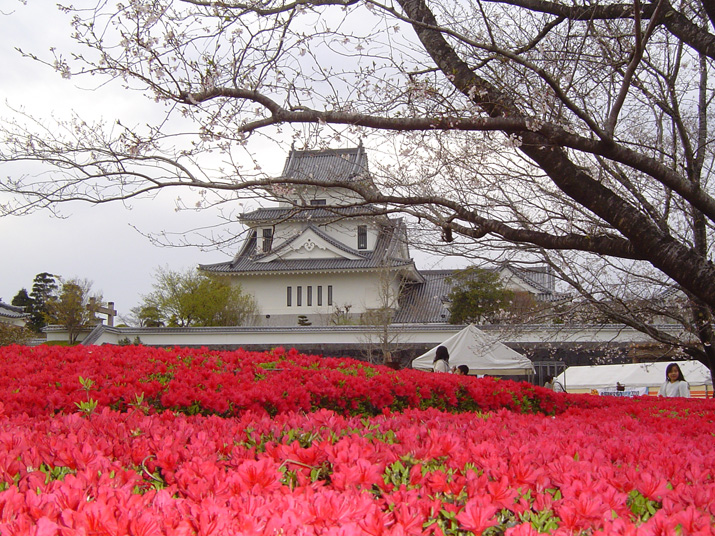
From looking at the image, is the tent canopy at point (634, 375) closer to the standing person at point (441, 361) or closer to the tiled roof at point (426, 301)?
the standing person at point (441, 361)

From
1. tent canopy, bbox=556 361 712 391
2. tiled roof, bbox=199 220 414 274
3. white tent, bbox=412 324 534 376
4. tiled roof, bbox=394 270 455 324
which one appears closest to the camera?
white tent, bbox=412 324 534 376

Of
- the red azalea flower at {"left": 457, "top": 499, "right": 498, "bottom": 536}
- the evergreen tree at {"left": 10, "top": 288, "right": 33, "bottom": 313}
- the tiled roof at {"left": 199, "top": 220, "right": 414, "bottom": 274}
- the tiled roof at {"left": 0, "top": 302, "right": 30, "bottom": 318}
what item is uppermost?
the tiled roof at {"left": 199, "top": 220, "right": 414, "bottom": 274}

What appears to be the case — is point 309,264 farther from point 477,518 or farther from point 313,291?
point 477,518

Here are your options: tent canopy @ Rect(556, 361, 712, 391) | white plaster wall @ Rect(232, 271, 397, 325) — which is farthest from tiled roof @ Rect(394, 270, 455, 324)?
tent canopy @ Rect(556, 361, 712, 391)

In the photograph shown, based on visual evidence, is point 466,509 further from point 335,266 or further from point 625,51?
point 335,266

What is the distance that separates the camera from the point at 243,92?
4.27 m

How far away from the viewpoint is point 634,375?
1673 centimetres

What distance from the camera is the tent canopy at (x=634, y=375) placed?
16.6 metres

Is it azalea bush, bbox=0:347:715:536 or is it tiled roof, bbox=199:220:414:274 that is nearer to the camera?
azalea bush, bbox=0:347:715:536

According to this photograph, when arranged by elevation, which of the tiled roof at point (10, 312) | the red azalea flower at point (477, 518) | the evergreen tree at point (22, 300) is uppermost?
the evergreen tree at point (22, 300)

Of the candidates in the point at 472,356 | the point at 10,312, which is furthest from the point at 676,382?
the point at 10,312

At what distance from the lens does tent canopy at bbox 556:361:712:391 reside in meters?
16.6

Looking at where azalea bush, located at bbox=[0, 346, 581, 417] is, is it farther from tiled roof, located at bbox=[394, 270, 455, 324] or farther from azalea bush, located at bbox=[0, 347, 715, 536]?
tiled roof, located at bbox=[394, 270, 455, 324]

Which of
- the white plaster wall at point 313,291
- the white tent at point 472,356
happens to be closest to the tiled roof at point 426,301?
the white plaster wall at point 313,291
